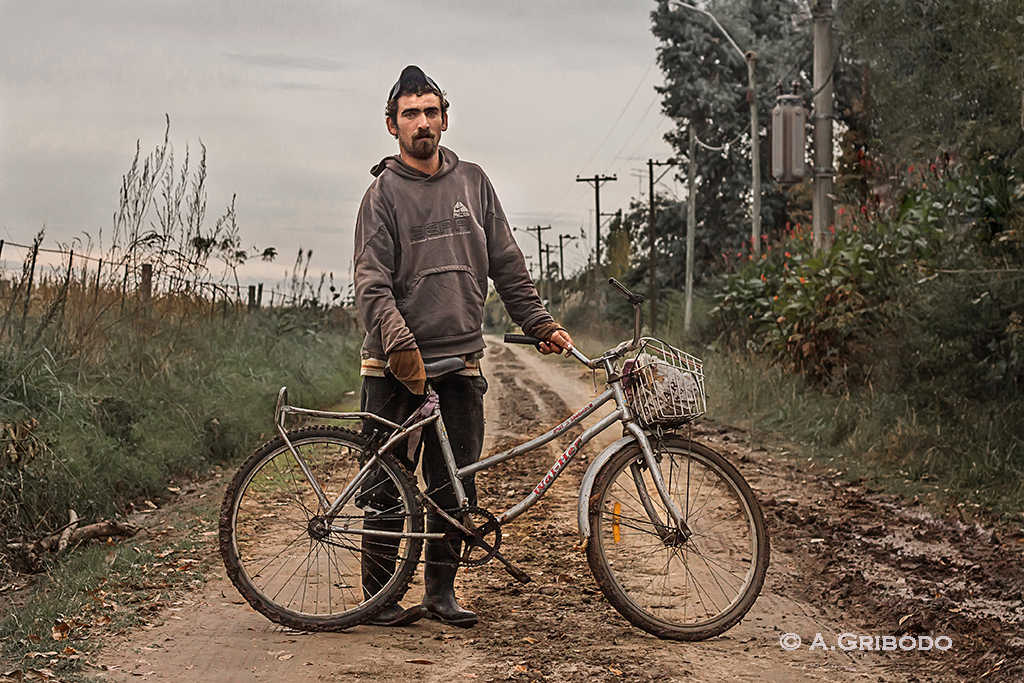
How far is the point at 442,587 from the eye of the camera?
15.8ft

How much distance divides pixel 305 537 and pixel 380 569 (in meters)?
0.36

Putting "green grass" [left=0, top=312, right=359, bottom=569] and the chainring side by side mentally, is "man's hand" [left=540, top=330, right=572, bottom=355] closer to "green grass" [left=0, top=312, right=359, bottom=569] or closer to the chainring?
the chainring

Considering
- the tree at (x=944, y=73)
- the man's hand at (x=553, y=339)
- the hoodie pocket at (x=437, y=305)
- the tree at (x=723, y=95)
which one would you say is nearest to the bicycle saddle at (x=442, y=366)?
the hoodie pocket at (x=437, y=305)

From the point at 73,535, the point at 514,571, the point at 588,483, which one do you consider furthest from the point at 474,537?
the point at 73,535

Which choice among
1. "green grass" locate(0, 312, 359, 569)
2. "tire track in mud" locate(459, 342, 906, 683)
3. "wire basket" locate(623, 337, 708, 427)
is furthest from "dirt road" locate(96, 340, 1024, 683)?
"wire basket" locate(623, 337, 708, 427)

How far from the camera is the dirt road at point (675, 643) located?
4156 millimetres

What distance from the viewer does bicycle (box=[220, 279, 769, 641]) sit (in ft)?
15.1

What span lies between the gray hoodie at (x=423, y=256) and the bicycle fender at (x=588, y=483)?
0.72 metres

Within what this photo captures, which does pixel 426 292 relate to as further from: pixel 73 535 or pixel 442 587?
pixel 73 535

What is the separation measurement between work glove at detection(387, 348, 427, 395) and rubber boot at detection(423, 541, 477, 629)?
2.45 feet

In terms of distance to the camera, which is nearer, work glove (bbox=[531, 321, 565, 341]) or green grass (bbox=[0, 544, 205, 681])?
green grass (bbox=[0, 544, 205, 681])

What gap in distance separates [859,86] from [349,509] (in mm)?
31902

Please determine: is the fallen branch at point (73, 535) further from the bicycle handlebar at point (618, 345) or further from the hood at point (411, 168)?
the bicycle handlebar at point (618, 345)

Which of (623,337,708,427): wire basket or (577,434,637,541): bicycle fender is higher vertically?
(623,337,708,427): wire basket
